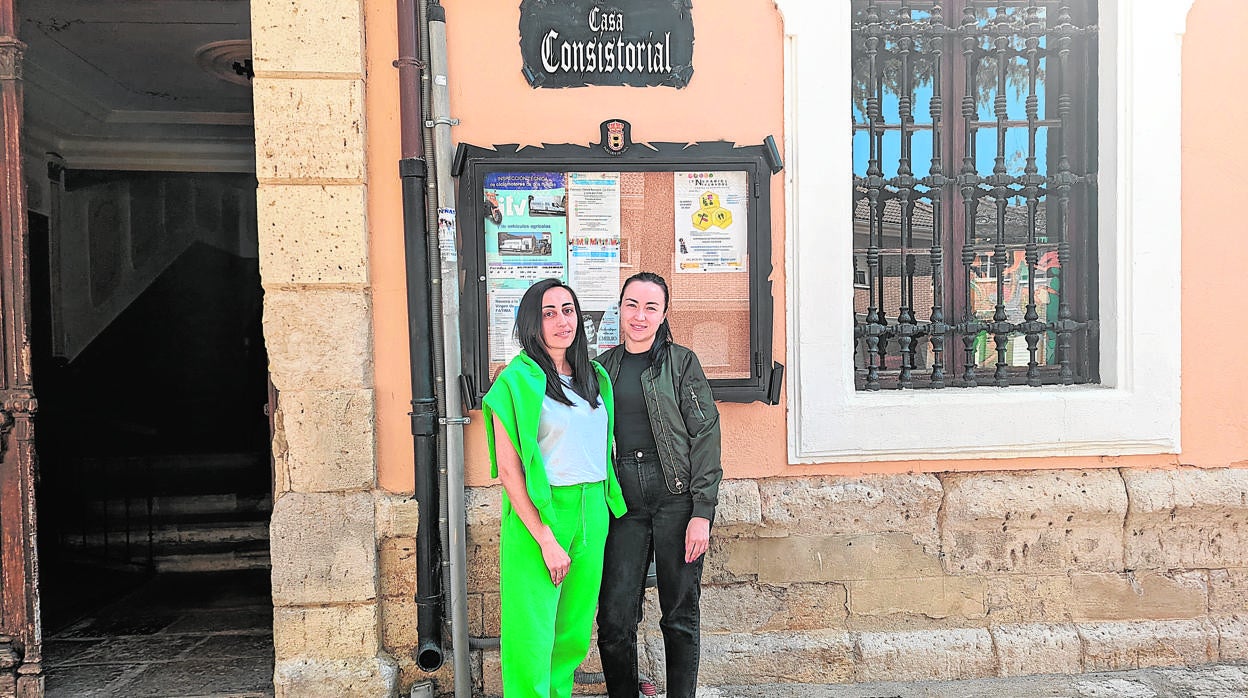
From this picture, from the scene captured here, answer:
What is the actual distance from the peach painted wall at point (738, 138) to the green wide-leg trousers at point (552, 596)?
0.84 meters

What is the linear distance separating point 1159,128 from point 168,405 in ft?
25.4

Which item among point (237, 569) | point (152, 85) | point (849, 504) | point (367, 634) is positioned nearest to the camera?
point (367, 634)

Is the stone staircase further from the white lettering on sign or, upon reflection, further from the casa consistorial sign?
the white lettering on sign

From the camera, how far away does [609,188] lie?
3.52 metres

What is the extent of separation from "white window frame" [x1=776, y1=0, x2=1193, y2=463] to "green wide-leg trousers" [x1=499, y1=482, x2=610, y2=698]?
1.23 meters

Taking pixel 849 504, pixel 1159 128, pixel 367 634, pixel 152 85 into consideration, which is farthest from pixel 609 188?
pixel 152 85

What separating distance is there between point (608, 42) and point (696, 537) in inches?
83.8

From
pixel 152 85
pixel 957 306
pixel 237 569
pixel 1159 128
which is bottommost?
pixel 237 569

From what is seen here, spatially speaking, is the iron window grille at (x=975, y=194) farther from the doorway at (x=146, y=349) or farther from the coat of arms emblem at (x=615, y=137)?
the doorway at (x=146, y=349)

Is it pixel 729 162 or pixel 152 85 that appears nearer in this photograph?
pixel 729 162

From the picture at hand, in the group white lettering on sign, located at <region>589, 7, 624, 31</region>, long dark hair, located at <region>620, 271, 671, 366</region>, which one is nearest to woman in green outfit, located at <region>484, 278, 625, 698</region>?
long dark hair, located at <region>620, 271, 671, 366</region>

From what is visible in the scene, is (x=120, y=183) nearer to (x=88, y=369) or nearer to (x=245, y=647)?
(x=88, y=369)

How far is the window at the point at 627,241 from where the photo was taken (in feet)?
11.4

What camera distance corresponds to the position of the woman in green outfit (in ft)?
8.89
